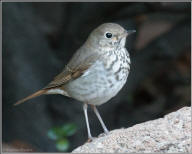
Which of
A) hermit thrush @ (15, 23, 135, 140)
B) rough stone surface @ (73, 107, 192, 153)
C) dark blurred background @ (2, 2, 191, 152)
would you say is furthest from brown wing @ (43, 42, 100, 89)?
dark blurred background @ (2, 2, 191, 152)

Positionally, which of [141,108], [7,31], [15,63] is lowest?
[141,108]

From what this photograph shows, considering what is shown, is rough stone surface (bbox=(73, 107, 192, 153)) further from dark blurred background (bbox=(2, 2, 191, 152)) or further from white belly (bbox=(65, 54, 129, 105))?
dark blurred background (bbox=(2, 2, 191, 152))

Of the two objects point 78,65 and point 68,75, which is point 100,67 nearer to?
point 78,65

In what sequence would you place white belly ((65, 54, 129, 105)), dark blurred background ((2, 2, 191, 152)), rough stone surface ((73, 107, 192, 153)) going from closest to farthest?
rough stone surface ((73, 107, 192, 153))
white belly ((65, 54, 129, 105))
dark blurred background ((2, 2, 191, 152))

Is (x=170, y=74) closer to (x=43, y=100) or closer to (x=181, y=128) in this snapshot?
(x=43, y=100)

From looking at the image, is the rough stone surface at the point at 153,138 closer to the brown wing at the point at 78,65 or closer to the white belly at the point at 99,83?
the white belly at the point at 99,83

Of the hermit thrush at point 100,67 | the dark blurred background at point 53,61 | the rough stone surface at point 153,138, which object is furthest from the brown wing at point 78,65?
the dark blurred background at point 53,61

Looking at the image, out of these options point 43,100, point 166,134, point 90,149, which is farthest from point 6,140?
point 166,134
